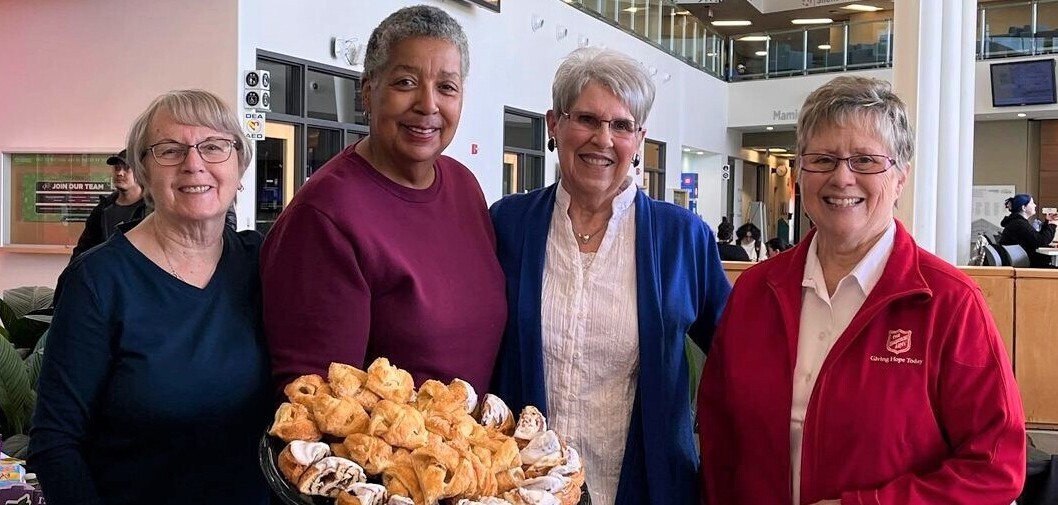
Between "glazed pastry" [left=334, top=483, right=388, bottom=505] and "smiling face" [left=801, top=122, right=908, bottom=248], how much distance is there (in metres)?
1.11

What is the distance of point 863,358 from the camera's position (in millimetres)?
1826

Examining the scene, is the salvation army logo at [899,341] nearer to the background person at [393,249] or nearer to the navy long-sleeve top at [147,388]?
the background person at [393,249]

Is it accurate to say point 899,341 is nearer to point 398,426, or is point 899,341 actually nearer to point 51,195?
point 398,426

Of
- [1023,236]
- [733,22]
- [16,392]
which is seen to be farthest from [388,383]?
[733,22]

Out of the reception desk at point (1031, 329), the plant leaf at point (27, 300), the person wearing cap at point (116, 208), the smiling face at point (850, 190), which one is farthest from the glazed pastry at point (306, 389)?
the person wearing cap at point (116, 208)

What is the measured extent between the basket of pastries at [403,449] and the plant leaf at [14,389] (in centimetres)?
237

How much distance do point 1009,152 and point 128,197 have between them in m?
20.8

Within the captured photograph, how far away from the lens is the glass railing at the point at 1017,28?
63.6ft

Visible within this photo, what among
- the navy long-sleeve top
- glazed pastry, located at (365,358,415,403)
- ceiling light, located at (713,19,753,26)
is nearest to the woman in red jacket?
glazed pastry, located at (365,358,415,403)

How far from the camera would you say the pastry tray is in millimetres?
1277

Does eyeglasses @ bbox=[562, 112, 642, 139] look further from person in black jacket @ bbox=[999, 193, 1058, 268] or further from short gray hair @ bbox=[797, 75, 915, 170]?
person in black jacket @ bbox=[999, 193, 1058, 268]

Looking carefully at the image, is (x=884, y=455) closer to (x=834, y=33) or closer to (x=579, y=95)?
(x=579, y=95)

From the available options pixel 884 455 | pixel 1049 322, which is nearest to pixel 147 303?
pixel 884 455

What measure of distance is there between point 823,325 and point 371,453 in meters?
1.06
